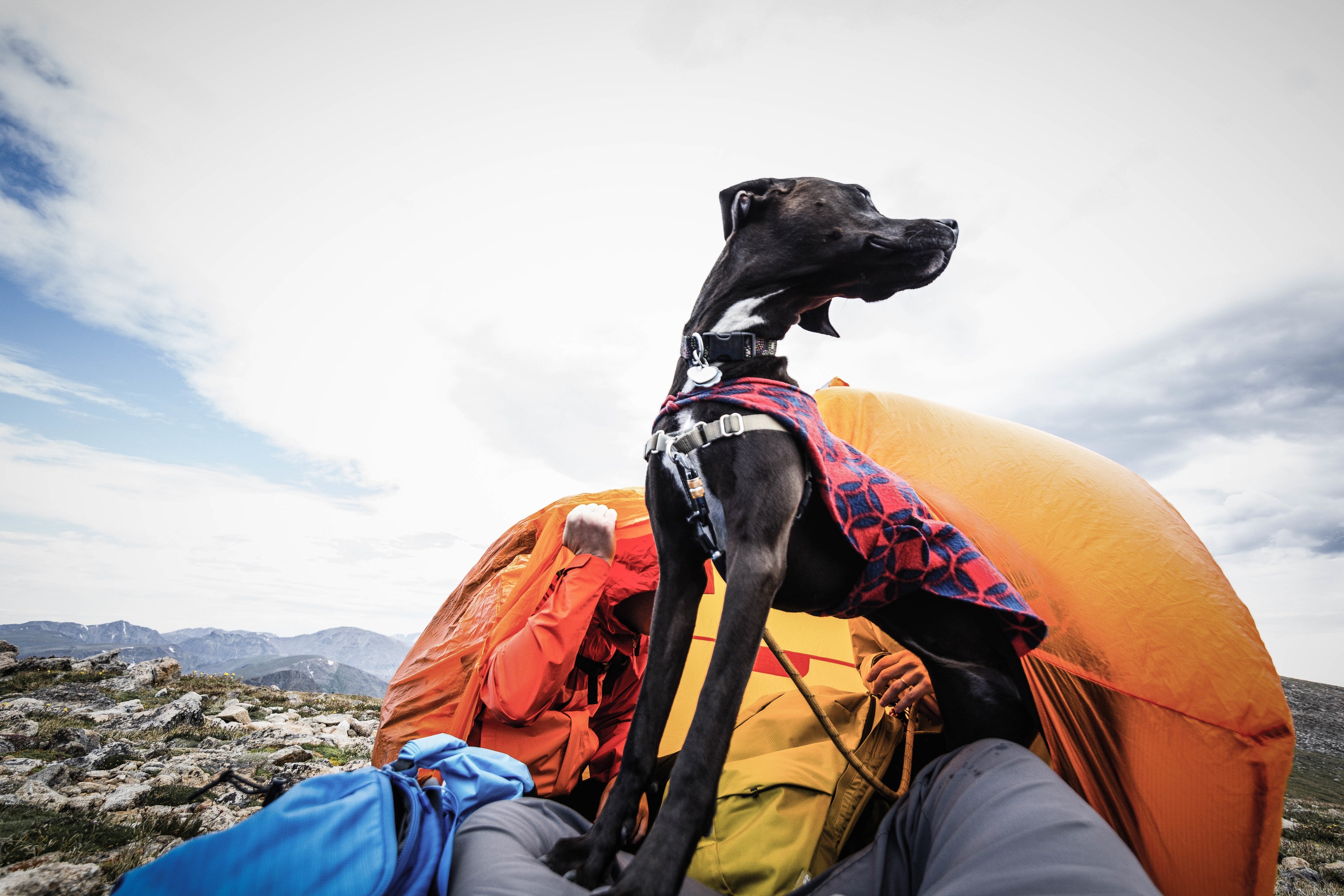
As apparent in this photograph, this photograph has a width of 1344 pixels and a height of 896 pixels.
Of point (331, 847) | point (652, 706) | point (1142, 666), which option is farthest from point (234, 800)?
point (1142, 666)

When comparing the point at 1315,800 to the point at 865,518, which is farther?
the point at 1315,800

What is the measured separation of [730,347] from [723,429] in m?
0.36

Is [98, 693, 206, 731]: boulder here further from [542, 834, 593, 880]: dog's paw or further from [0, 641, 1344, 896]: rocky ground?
[542, 834, 593, 880]: dog's paw

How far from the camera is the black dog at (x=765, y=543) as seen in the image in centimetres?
129

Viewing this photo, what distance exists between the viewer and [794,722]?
86.7 inches

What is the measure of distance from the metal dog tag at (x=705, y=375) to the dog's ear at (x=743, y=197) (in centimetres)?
56

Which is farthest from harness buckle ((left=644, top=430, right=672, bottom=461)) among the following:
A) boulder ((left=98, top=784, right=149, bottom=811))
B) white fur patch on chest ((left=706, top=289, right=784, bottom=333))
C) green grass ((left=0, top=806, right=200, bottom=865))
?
boulder ((left=98, top=784, right=149, bottom=811))

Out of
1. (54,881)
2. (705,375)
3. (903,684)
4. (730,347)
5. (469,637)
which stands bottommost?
(54,881)

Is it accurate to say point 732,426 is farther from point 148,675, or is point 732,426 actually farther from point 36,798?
point 148,675

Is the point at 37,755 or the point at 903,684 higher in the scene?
the point at 903,684

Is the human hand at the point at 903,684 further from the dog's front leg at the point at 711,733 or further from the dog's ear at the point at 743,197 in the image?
the dog's ear at the point at 743,197

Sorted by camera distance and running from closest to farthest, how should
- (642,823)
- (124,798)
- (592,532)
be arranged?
(642,823) < (592,532) < (124,798)

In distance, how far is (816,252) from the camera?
5.81ft

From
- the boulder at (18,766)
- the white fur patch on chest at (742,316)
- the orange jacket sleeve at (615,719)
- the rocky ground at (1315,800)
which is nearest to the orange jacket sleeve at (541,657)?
the orange jacket sleeve at (615,719)
